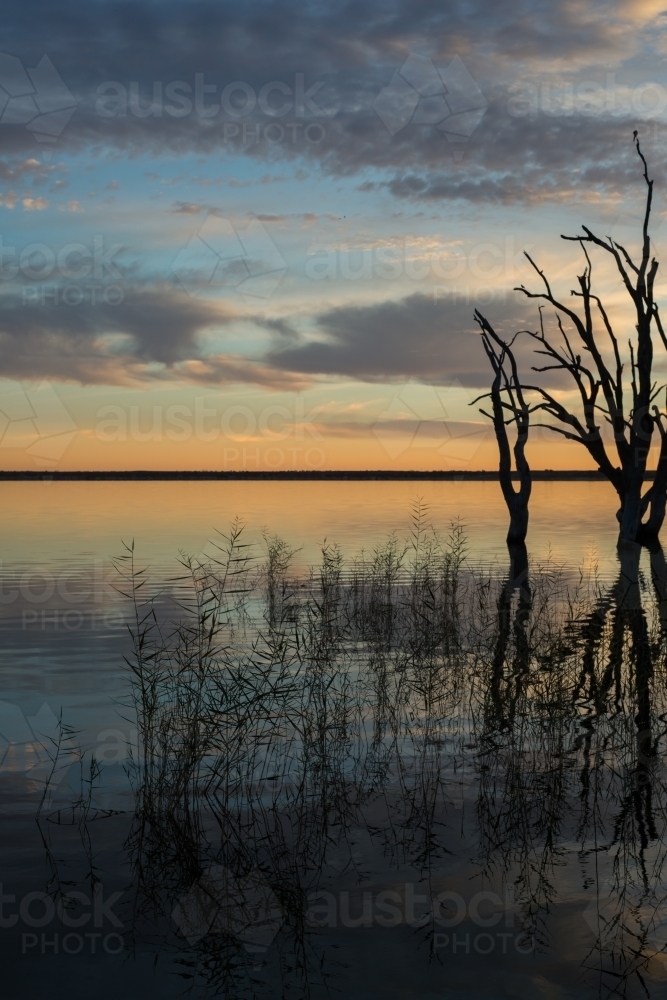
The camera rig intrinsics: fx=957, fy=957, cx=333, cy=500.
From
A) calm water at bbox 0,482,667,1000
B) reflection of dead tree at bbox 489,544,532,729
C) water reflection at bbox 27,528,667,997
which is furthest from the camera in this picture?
reflection of dead tree at bbox 489,544,532,729

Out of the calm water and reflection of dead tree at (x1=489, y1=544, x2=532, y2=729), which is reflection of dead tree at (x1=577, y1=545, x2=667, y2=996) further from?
reflection of dead tree at (x1=489, y1=544, x2=532, y2=729)

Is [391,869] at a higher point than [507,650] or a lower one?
lower

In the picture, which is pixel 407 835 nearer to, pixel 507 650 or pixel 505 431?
pixel 507 650

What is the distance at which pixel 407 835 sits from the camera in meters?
6.94

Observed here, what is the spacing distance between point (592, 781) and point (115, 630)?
382 inches

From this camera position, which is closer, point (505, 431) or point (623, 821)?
point (623, 821)

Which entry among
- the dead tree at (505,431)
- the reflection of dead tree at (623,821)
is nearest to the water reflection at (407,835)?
the reflection of dead tree at (623,821)

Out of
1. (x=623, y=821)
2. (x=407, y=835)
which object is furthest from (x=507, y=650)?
(x=407, y=835)

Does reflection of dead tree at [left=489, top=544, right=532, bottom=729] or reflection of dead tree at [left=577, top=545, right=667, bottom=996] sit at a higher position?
reflection of dead tree at [left=489, top=544, right=532, bottom=729]

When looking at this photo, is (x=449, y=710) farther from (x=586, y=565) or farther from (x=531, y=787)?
(x=586, y=565)

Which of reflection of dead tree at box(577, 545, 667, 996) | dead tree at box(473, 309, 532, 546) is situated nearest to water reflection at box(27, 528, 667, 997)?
reflection of dead tree at box(577, 545, 667, 996)

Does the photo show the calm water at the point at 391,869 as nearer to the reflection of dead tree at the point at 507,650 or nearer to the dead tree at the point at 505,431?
the reflection of dead tree at the point at 507,650

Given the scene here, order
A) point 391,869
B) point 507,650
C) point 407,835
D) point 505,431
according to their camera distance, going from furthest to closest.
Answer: point 505,431, point 507,650, point 407,835, point 391,869

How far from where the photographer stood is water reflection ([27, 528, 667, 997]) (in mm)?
5254
